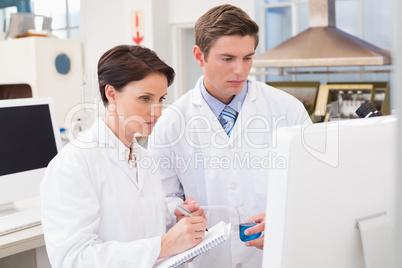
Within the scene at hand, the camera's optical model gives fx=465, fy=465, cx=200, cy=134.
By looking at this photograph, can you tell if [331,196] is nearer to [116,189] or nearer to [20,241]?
[116,189]

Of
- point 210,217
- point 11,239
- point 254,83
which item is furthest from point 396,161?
point 11,239

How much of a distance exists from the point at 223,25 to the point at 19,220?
3.59 ft

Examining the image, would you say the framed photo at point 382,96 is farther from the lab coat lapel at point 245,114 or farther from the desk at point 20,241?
the desk at point 20,241

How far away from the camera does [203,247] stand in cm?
108

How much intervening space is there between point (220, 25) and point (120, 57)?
1.24 ft

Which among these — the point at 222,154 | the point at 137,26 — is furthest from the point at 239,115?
the point at 137,26

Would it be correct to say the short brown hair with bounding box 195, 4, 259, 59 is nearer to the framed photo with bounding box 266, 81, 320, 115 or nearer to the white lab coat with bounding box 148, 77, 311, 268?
the white lab coat with bounding box 148, 77, 311, 268

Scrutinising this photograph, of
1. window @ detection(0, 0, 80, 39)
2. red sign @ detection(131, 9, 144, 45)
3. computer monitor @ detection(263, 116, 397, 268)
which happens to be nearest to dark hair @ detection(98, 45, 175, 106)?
computer monitor @ detection(263, 116, 397, 268)

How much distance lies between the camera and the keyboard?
1731 mm

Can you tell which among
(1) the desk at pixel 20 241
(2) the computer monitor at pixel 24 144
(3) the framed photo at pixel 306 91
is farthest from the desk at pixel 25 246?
(3) the framed photo at pixel 306 91

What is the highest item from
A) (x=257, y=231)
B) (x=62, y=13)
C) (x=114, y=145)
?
(x=62, y=13)

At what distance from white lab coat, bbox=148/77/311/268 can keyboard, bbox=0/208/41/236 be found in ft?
1.98

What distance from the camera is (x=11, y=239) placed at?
1.66m

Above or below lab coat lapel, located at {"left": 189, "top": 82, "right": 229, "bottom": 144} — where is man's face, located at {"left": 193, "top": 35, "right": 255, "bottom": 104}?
above
